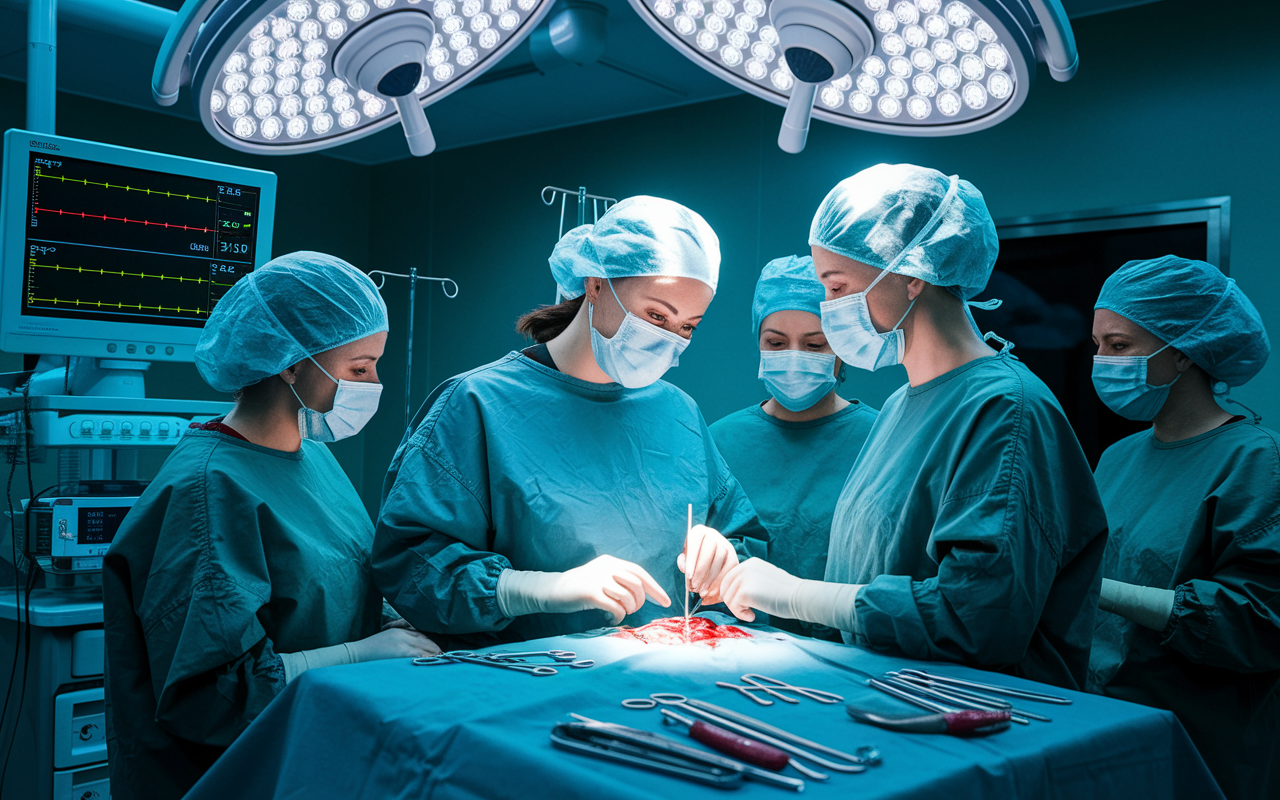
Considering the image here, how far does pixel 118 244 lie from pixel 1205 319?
2.71m

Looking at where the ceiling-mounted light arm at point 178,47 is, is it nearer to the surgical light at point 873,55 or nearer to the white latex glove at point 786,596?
the surgical light at point 873,55

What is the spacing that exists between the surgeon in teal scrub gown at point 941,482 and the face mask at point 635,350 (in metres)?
0.31

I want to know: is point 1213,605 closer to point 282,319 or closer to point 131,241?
point 282,319

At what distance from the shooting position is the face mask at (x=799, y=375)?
2.53 meters

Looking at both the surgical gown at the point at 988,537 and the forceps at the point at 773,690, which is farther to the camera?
the surgical gown at the point at 988,537

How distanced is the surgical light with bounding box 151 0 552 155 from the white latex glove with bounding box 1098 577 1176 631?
1627 mm

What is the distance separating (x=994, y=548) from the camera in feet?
4.37

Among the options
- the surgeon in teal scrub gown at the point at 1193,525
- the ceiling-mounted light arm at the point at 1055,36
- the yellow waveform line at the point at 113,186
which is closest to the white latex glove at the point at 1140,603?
the surgeon in teal scrub gown at the point at 1193,525

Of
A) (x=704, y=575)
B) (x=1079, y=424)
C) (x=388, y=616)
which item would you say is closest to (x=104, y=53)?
(x=388, y=616)

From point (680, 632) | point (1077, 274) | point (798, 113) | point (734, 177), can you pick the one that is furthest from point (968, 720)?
point (734, 177)

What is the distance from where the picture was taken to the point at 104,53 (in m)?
4.35

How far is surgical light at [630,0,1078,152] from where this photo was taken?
40.3 inches

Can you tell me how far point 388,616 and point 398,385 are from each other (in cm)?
417

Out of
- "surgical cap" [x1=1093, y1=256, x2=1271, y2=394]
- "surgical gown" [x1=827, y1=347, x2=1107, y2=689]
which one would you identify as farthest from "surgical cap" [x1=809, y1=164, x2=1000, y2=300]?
"surgical cap" [x1=1093, y1=256, x2=1271, y2=394]
